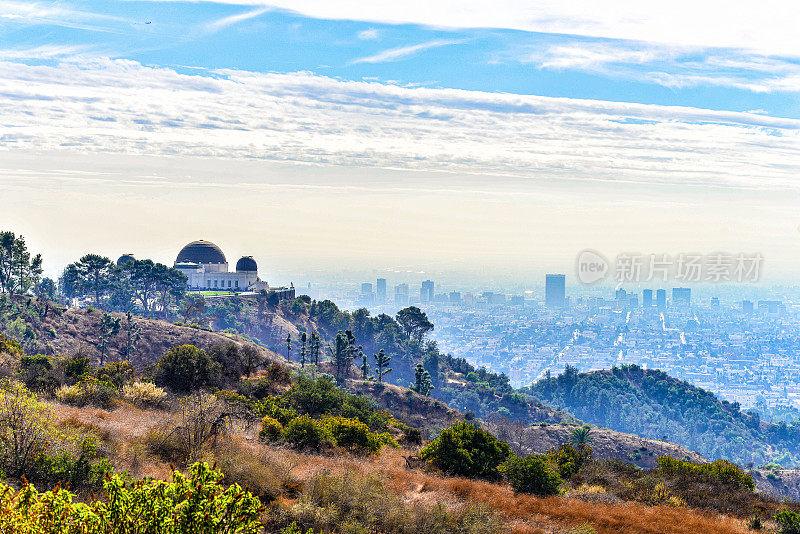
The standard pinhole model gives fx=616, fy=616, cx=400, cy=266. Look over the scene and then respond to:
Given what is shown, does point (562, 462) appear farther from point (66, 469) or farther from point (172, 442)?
point (66, 469)

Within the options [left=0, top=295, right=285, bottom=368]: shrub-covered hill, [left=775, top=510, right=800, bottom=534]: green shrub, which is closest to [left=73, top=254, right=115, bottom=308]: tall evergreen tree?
[left=0, top=295, right=285, bottom=368]: shrub-covered hill

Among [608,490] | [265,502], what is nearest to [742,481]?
[608,490]

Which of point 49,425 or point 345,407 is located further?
point 345,407

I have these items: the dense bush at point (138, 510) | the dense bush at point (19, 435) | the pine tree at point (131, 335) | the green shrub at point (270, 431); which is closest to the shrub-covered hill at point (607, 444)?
the pine tree at point (131, 335)

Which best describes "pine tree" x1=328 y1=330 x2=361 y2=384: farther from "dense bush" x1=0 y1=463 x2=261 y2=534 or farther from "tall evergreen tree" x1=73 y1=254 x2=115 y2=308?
"dense bush" x1=0 y1=463 x2=261 y2=534

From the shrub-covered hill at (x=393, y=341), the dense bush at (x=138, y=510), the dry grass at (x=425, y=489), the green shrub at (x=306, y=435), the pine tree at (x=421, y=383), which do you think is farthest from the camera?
the shrub-covered hill at (x=393, y=341)

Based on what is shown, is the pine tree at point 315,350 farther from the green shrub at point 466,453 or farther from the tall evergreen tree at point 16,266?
the green shrub at point 466,453
